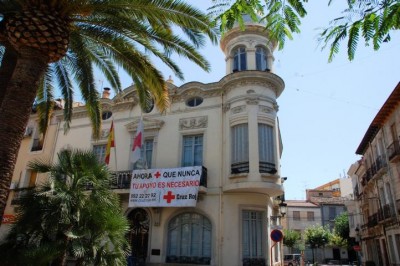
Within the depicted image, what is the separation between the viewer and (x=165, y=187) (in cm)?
1559

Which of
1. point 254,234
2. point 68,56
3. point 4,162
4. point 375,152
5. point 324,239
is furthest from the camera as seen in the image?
point 324,239

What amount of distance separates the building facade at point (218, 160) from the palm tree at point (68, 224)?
5.94 m

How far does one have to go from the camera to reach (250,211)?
618 inches

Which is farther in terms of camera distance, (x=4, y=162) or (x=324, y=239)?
(x=324, y=239)

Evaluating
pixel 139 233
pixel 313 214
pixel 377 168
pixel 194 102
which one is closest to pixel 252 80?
pixel 194 102

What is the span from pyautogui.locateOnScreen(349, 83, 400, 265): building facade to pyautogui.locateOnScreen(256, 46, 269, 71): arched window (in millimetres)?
6741

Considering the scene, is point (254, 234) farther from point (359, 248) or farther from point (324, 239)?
point (324, 239)

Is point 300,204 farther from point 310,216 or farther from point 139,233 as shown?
point 139,233

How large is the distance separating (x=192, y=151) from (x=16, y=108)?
36.3 feet

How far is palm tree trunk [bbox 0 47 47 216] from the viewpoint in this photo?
251 inches

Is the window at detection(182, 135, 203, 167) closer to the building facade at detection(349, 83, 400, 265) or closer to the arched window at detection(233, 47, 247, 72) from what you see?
the arched window at detection(233, 47, 247, 72)

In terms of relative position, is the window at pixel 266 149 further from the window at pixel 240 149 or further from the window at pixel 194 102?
the window at pixel 194 102

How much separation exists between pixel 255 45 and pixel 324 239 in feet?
112

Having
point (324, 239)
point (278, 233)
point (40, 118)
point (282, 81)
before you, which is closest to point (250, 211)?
point (278, 233)
